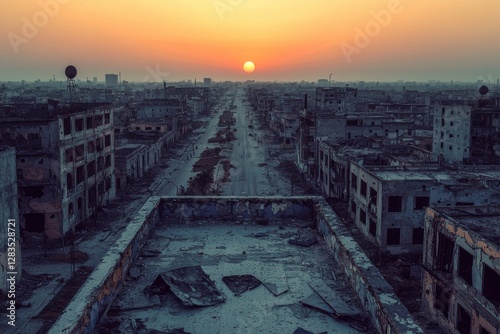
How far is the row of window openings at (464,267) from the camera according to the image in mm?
17859

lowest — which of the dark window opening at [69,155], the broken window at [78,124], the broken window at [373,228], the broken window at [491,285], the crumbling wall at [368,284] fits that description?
the broken window at [373,228]

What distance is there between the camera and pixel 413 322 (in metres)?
5.91

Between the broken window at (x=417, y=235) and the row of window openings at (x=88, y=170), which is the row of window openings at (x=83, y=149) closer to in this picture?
the row of window openings at (x=88, y=170)

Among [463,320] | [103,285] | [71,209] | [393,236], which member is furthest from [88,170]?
[103,285]

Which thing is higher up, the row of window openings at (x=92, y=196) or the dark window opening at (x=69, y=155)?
the dark window opening at (x=69, y=155)

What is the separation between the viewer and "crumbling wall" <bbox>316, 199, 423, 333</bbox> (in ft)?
19.9

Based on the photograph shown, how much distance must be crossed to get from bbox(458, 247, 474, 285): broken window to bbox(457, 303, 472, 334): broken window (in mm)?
1489

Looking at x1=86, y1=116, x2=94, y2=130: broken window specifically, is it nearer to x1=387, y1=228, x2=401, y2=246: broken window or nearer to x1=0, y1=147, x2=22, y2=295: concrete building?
x1=0, y1=147, x2=22, y2=295: concrete building

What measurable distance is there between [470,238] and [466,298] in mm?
2811

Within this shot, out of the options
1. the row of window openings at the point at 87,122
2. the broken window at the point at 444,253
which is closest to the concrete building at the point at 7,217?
the row of window openings at the point at 87,122

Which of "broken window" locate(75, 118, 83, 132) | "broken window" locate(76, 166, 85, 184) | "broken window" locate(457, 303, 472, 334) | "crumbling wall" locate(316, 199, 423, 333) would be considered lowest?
"broken window" locate(457, 303, 472, 334)

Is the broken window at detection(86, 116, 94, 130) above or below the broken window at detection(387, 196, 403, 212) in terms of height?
above

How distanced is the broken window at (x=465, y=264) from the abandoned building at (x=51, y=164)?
26.8 meters

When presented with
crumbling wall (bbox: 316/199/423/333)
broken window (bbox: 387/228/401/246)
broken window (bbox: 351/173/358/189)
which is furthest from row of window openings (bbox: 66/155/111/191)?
crumbling wall (bbox: 316/199/423/333)
